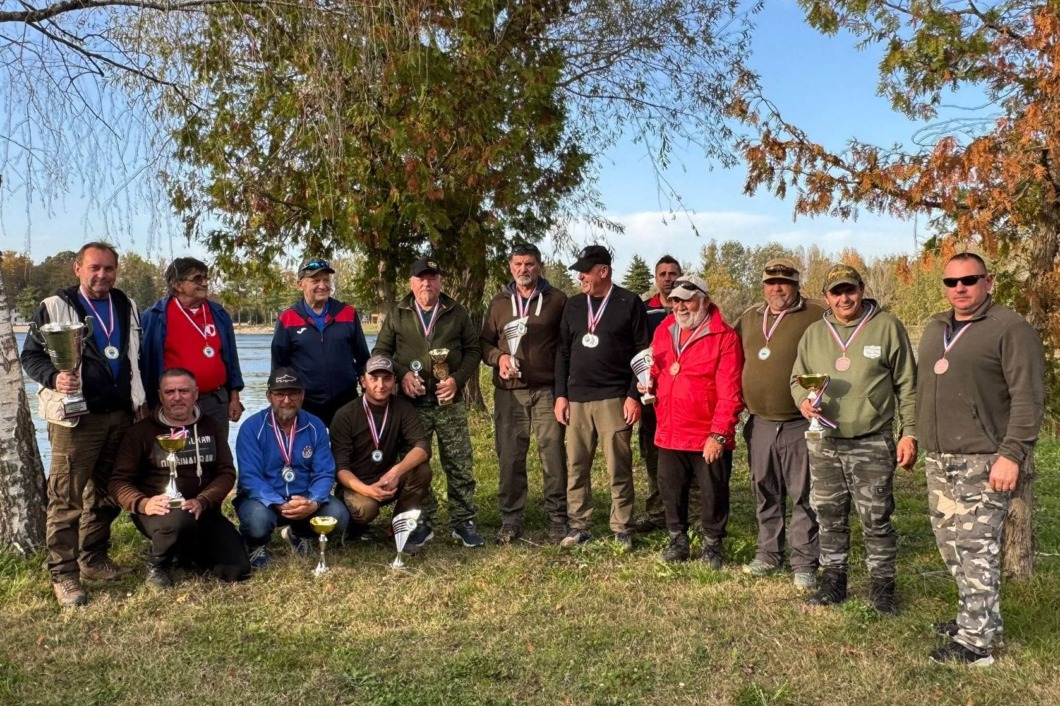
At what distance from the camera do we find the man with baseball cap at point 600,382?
6.02m

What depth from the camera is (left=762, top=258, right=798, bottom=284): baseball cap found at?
5141mm

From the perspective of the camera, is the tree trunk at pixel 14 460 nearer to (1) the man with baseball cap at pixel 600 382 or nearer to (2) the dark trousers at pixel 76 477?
(2) the dark trousers at pixel 76 477

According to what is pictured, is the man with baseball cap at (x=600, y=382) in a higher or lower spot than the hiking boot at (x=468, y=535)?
higher

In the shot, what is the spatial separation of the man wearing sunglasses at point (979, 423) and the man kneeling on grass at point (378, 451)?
336cm

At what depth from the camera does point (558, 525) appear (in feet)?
20.6

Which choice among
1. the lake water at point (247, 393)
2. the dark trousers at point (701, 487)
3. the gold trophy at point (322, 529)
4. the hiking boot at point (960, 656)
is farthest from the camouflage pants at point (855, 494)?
the lake water at point (247, 393)

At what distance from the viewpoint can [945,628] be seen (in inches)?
175

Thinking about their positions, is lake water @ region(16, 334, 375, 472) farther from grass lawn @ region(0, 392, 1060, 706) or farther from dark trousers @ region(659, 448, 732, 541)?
dark trousers @ region(659, 448, 732, 541)

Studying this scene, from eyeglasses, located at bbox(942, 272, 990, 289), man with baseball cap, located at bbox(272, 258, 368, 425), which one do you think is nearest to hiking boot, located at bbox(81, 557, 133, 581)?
man with baseball cap, located at bbox(272, 258, 368, 425)

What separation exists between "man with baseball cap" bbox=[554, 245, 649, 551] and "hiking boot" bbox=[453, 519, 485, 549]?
2.03 ft

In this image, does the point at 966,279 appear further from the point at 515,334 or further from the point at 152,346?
the point at 152,346

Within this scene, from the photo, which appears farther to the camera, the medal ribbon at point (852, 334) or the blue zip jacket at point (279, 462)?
the blue zip jacket at point (279, 462)

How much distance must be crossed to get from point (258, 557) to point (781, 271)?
3.82 m

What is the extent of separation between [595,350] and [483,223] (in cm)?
443
